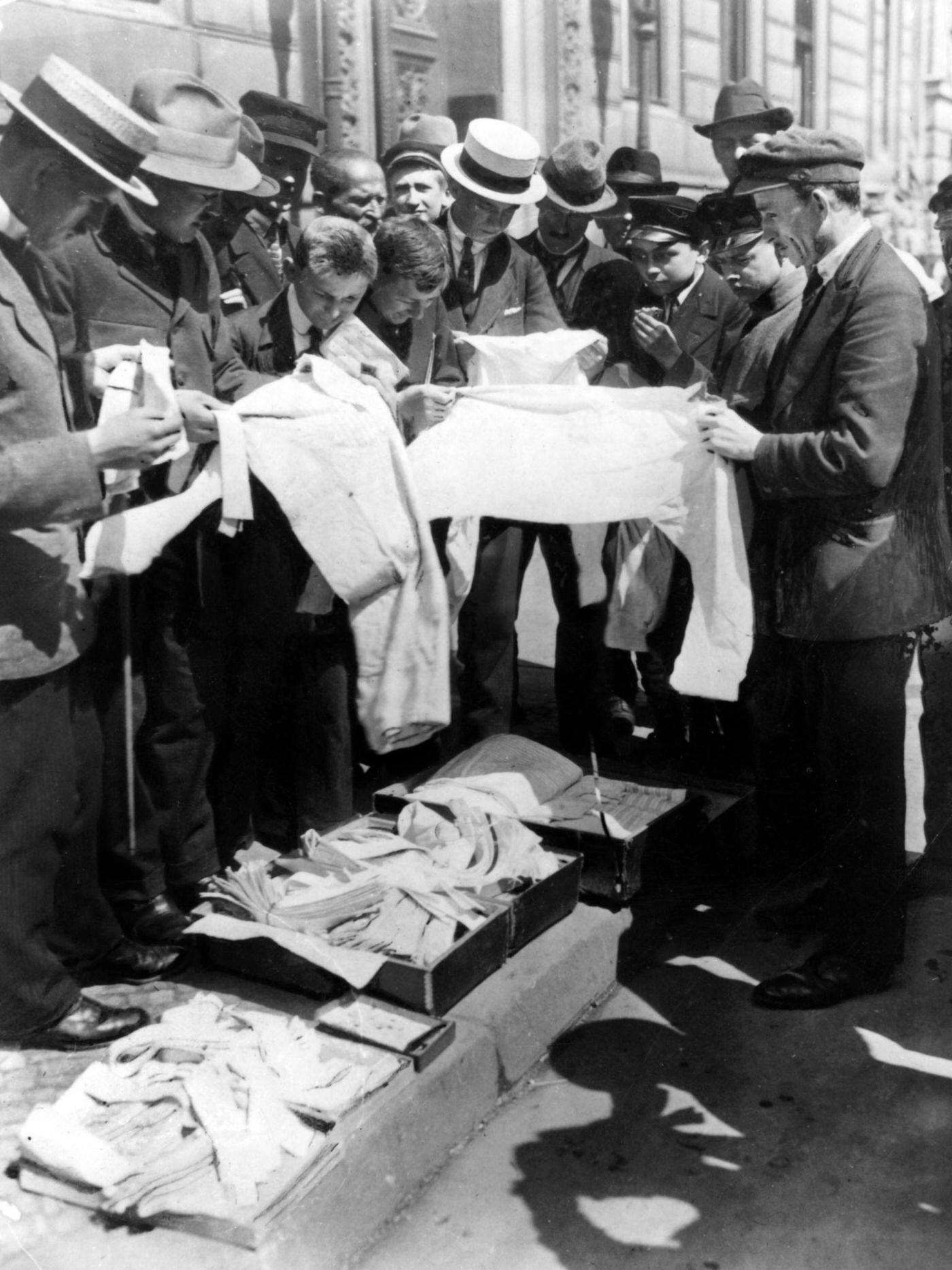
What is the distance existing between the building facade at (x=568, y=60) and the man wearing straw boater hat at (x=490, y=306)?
141 centimetres

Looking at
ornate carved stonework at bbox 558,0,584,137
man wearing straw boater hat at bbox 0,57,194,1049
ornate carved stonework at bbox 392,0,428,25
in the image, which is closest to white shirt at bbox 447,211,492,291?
man wearing straw boater hat at bbox 0,57,194,1049

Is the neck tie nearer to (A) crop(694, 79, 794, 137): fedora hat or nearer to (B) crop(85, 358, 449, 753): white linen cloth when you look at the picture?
(B) crop(85, 358, 449, 753): white linen cloth

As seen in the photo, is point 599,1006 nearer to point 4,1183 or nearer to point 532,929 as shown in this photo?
point 532,929

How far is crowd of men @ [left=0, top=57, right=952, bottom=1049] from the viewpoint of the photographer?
109 inches

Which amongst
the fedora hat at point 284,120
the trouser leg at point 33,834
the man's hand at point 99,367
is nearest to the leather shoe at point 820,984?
the trouser leg at point 33,834

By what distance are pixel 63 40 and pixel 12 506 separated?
2.86 meters

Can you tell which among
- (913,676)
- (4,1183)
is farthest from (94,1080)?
(913,676)

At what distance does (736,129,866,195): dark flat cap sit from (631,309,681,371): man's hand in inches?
35.8

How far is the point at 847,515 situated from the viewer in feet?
11.2

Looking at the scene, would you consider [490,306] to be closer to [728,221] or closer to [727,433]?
[728,221]

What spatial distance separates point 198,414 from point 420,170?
Result: 230cm

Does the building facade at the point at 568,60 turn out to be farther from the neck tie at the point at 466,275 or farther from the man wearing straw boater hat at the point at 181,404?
the neck tie at the point at 466,275

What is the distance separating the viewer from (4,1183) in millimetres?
2518

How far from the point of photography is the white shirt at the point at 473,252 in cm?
446
